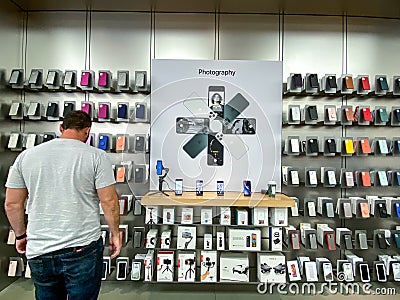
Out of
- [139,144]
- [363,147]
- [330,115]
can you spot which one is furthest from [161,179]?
[363,147]

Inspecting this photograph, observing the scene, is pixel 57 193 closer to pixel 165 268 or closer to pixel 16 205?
pixel 16 205

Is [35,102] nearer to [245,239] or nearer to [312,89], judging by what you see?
[245,239]

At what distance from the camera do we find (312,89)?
388 centimetres

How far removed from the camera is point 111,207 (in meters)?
2.14

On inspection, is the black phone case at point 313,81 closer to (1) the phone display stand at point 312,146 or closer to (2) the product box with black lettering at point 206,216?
(1) the phone display stand at point 312,146

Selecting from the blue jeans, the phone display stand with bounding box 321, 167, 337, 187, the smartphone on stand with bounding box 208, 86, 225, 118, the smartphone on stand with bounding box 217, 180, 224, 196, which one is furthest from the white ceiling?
the blue jeans

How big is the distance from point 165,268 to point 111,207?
1590 millimetres

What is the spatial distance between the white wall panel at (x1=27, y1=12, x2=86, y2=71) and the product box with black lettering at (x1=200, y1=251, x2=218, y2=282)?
2305 millimetres

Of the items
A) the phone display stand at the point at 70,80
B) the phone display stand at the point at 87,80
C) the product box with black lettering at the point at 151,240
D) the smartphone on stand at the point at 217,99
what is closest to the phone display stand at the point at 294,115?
the smartphone on stand at the point at 217,99

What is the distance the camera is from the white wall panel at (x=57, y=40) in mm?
4090

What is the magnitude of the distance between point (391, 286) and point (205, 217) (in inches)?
77.2

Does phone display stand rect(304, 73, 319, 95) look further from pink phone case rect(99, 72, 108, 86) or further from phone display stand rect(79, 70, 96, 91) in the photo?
phone display stand rect(79, 70, 96, 91)

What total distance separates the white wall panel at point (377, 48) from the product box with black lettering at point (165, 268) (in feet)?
8.74

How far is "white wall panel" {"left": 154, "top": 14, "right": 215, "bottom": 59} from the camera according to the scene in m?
→ 4.09
